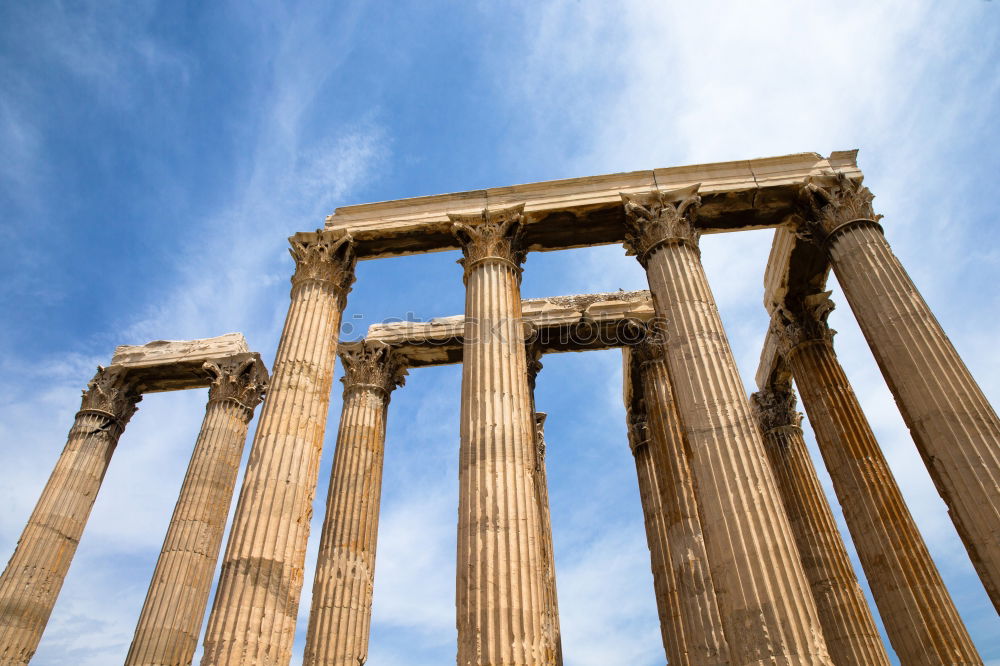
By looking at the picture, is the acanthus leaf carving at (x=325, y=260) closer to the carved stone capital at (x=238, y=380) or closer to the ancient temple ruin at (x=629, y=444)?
the ancient temple ruin at (x=629, y=444)

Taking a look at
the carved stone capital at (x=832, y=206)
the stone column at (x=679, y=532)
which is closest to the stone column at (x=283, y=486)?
the stone column at (x=679, y=532)

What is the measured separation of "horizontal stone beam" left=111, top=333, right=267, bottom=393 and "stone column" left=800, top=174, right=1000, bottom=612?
1780 centimetres

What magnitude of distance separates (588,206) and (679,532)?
28.5 feet

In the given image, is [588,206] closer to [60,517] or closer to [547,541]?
[547,541]

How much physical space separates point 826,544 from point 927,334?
7.27m

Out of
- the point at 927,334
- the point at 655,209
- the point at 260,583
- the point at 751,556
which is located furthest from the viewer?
the point at 655,209

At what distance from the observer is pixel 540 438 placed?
20.7m

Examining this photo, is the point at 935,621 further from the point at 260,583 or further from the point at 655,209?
the point at 260,583

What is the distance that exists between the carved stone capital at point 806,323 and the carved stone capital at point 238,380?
1659cm

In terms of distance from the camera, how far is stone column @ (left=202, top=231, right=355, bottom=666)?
422 inches

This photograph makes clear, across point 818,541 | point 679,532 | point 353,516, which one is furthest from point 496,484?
point 818,541

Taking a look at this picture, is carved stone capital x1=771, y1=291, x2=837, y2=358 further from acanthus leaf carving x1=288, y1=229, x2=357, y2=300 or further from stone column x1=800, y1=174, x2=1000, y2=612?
acanthus leaf carving x1=288, y1=229, x2=357, y2=300

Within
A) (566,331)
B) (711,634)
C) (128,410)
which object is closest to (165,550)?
(128,410)

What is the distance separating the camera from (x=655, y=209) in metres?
15.3
